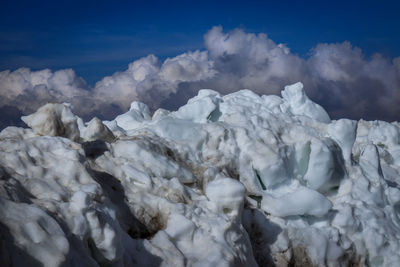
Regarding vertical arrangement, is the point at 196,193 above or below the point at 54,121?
below

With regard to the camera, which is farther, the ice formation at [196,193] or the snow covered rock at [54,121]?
the snow covered rock at [54,121]

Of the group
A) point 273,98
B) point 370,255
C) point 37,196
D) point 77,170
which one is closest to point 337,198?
point 370,255

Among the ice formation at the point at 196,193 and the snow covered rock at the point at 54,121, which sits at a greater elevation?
the snow covered rock at the point at 54,121

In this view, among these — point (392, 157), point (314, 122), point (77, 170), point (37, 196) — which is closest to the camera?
point (37, 196)

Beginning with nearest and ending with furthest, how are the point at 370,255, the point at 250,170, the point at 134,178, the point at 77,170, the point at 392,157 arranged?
the point at 77,170 → the point at 134,178 → the point at 370,255 → the point at 250,170 → the point at 392,157

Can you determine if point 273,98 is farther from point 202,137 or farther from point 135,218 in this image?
point 135,218

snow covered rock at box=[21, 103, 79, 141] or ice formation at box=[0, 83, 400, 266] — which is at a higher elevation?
snow covered rock at box=[21, 103, 79, 141]

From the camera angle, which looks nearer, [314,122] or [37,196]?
[37,196]

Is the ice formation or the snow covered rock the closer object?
the ice formation
